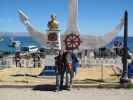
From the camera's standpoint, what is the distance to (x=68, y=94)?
16562mm

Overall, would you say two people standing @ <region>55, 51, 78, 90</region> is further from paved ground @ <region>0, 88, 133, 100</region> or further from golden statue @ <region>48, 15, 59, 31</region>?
golden statue @ <region>48, 15, 59, 31</region>

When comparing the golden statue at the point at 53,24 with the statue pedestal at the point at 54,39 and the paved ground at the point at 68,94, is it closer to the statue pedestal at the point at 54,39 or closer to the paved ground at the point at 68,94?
the statue pedestal at the point at 54,39

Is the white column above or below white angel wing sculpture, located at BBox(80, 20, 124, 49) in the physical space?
above

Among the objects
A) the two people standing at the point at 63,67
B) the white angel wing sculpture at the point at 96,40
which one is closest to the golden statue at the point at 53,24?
the white angel wing sculpture at the point at 96,40

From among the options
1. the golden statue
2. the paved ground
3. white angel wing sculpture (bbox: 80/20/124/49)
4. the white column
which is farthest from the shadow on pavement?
the golden statue

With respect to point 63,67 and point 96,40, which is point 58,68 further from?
point 96,40

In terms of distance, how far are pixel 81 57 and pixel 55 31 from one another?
10563mm

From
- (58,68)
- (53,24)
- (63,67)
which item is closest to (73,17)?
(53,24)

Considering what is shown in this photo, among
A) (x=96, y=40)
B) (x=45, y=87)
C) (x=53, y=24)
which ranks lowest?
(x=45, y=87)

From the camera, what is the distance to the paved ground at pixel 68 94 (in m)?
15.8

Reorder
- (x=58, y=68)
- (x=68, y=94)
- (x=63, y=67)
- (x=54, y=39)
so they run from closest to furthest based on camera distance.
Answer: (x=68, y=94), (x=58, y=68), (x=63, y=67), (x=54, y=39)

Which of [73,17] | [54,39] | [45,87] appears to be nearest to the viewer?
[45,87]

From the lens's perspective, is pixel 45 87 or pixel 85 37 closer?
pixel 45 87

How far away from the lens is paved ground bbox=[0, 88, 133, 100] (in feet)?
51.8
